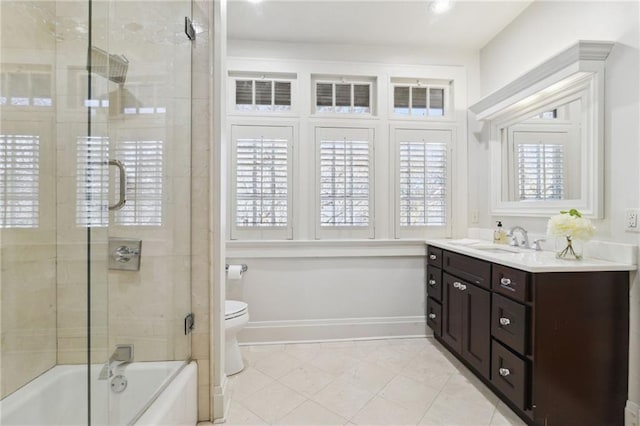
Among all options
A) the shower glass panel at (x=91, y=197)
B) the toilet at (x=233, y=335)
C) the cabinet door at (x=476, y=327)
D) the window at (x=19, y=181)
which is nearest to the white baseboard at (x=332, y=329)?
the toilet at (x=233, y=335)

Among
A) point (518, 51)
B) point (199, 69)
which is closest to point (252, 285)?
point (199, 69)

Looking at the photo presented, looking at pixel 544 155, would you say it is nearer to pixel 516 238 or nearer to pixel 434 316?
pixel 516 238

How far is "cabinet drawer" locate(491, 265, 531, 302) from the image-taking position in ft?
5.27

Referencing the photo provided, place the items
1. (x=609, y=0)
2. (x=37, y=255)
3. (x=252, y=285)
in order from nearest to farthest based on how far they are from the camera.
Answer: (x=37, y=255) < (x=609, y=0) < (x=252, y=285)

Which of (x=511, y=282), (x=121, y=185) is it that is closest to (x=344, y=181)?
(x=511, y=282)

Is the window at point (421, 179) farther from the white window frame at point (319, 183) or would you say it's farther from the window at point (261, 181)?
the window at point (261, 181)

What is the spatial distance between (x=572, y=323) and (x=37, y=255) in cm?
255

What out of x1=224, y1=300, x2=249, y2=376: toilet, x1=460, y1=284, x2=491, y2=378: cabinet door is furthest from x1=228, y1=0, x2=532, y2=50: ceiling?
x1=224, y1=300, x2=249, y2=376: toilet

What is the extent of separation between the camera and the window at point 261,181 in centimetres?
266

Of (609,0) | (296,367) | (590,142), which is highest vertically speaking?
(609,0)

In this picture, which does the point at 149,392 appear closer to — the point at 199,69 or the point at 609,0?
the point at 199,69

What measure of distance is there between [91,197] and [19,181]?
1.12 ft

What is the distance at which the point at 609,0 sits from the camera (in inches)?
68.7

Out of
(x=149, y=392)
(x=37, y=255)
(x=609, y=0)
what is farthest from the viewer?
(x=609, y=0)
